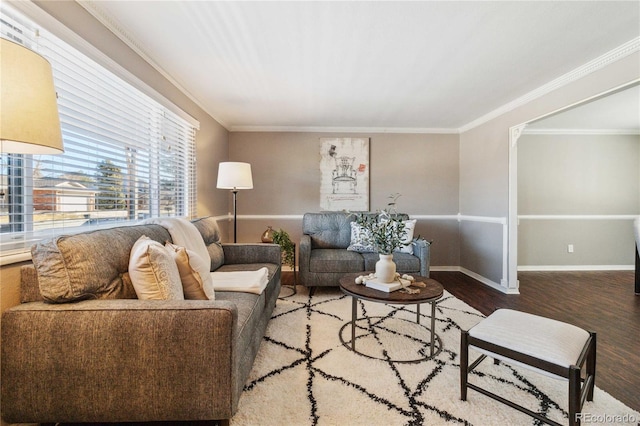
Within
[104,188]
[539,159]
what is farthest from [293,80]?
[539,159]

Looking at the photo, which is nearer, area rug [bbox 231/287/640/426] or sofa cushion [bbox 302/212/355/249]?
area rug [bbox 231/287/640/426]

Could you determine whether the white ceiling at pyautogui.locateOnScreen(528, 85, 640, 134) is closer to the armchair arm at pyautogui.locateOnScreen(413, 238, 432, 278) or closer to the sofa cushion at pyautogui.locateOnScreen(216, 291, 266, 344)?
the armchair arm at pyautogui.locateOnScreen(413, 238, 432, 278)

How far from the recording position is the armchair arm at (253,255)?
2830 mm

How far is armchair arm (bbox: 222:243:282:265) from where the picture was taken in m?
2.83

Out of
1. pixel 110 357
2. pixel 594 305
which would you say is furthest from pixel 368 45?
A: pixel 594 305

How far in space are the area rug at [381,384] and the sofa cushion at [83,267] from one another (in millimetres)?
876

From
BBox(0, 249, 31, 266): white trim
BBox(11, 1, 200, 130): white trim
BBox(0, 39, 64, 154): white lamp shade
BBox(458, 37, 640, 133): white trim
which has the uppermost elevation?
BBox(458, 37, 640, 133): white trim

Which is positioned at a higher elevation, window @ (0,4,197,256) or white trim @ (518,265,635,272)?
window @ (0,4,197,256)

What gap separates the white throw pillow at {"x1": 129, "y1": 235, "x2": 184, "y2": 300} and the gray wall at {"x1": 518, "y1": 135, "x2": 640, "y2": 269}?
16.0 feet

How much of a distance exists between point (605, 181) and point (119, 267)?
20.6ft

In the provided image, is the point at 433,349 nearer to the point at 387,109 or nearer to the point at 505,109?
the point at 387,109

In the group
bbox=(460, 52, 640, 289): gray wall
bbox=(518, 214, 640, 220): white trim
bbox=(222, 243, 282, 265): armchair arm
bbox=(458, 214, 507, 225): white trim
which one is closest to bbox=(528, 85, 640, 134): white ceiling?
bbox=(460, 52, 640, 289): gray wall

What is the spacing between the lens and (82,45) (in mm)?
1671

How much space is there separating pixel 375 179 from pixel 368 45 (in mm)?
2549
